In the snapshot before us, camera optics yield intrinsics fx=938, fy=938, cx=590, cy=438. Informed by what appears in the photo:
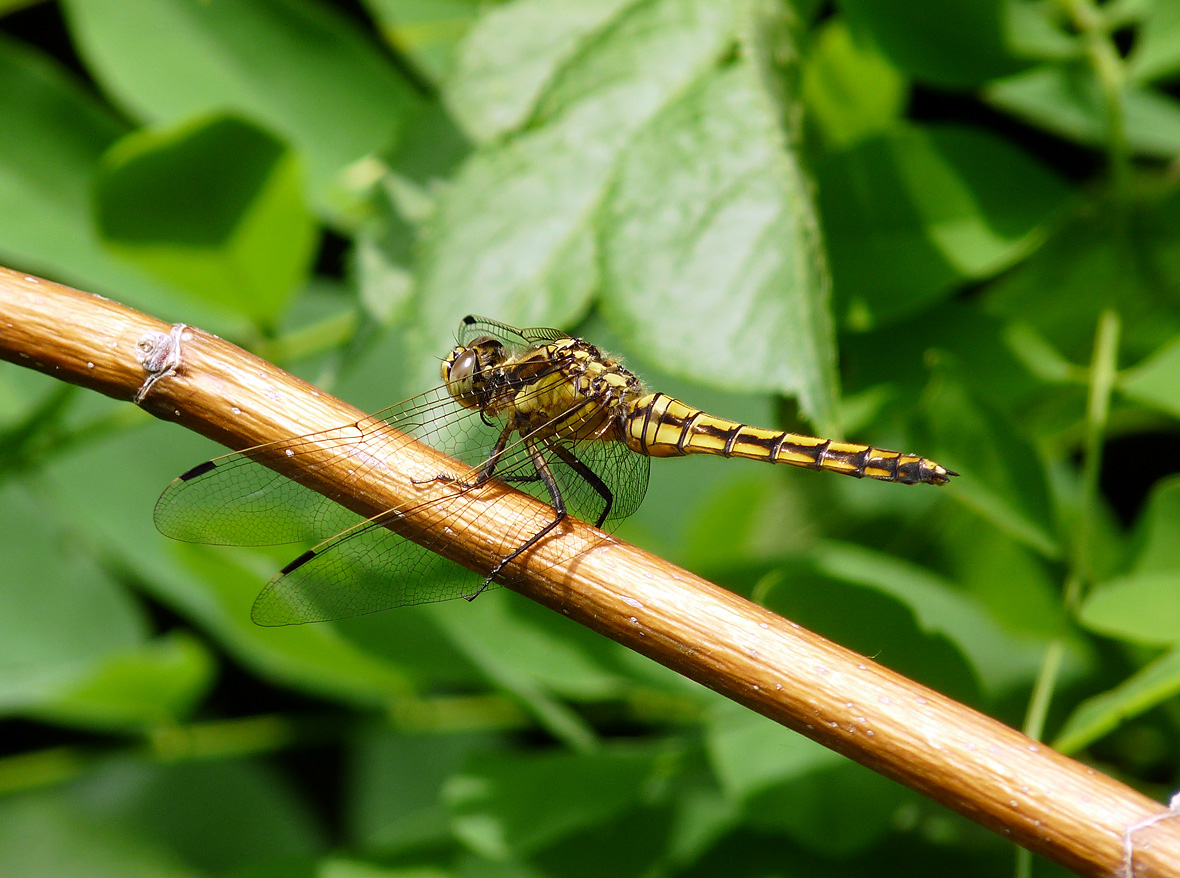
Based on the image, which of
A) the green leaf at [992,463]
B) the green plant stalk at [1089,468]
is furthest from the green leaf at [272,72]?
the green plant stalk at [1089,468]

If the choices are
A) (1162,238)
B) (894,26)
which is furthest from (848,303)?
(1162,238)

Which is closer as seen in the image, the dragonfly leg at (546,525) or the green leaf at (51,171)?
the dragonfly leg at (546,525)

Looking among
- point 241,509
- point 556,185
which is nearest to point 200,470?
point 241,509

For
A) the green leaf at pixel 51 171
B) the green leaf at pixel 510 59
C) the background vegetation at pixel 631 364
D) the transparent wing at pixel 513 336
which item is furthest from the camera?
the green leaf at pixel 51 171

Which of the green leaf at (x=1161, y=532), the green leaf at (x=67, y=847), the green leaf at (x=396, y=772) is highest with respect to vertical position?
the green leaf at (x=1161, y=532)

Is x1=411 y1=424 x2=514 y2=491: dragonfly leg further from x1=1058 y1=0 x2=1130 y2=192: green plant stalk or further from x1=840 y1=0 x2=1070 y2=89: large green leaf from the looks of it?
x1=1058 y1=0 x2=1130 y2=192: green plant stalk

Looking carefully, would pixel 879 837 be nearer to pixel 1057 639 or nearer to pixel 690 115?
pixel 1057 639

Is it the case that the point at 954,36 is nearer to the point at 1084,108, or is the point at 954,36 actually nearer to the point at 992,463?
the point at 1084,108

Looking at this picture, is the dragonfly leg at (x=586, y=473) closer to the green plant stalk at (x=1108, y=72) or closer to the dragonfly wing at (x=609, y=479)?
the dragonfly wing at (x=609, y=479)
